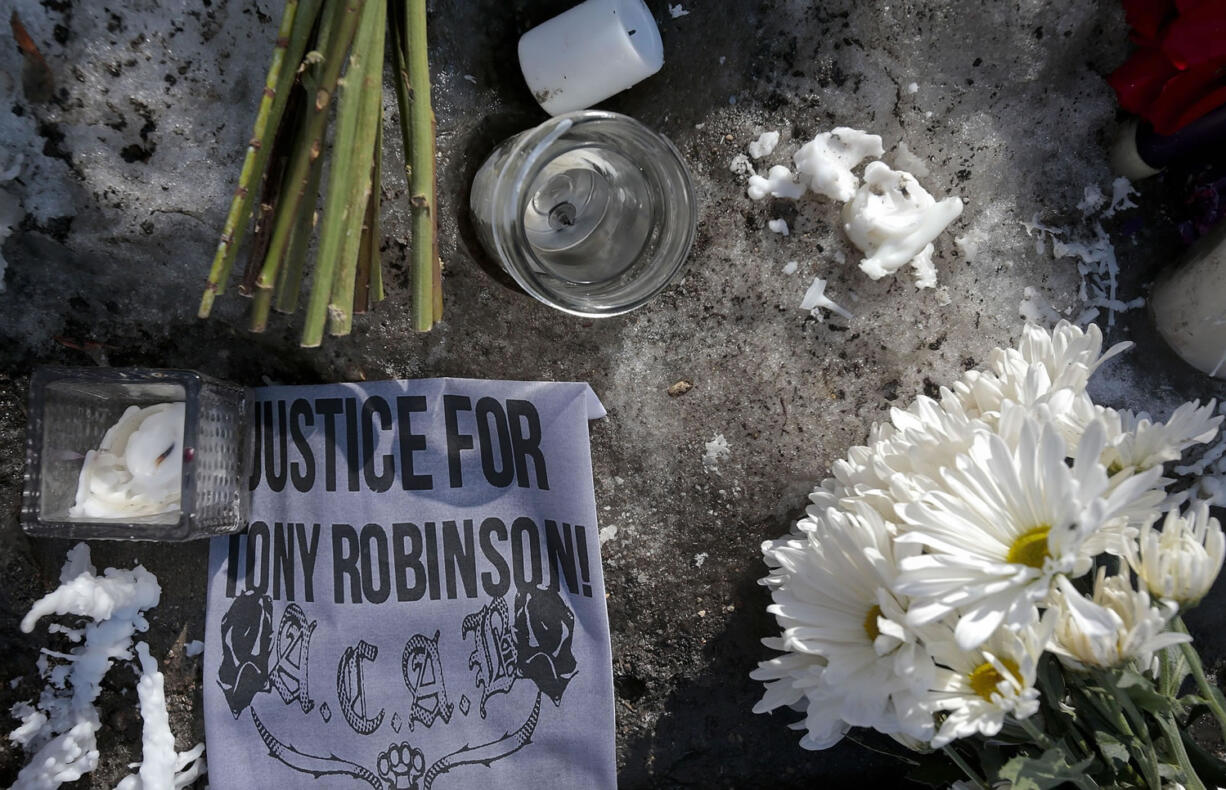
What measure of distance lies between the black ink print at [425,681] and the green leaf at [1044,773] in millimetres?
419

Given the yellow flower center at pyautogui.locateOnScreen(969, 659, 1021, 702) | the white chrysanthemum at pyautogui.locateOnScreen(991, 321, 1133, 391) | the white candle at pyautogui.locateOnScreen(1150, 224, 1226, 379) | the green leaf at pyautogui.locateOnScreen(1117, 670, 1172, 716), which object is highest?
the white candle at pyautogui.locateOnScreen(1150, 224, 1226, 379)

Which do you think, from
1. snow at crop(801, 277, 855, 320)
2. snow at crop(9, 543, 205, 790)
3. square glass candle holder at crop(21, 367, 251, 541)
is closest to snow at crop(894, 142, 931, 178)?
snow at crop(801, 277, 855, 320)

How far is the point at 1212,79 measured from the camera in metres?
0.58

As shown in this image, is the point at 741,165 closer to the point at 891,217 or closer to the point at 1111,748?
the point at 891,217

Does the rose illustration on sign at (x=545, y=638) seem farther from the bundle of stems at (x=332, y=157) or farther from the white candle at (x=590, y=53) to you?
the white candle at (x=590, y=53)

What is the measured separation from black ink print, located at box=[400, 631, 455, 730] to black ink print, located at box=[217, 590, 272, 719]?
0.37 feet

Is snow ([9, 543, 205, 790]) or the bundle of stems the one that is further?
snow ([9, 543, 205, 790])

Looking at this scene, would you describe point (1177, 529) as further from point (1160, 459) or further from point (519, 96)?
point (519, 96)

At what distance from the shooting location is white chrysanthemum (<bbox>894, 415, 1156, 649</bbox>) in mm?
365

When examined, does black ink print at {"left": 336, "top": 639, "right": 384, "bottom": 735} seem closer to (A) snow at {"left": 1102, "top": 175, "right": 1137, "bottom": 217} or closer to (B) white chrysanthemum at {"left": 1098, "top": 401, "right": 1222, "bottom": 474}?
(B) white chrysanthemum at {"left": 1098, "top": 401, "right": 1222, "bottom": 474}

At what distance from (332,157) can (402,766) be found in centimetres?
48

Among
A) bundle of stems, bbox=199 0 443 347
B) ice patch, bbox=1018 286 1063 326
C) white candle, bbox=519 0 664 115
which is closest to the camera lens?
bundle of stems, bbox=199 0 443 347

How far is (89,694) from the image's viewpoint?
0.66 meters

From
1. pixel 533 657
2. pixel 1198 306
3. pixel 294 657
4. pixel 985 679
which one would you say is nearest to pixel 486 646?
pixel 533 657
